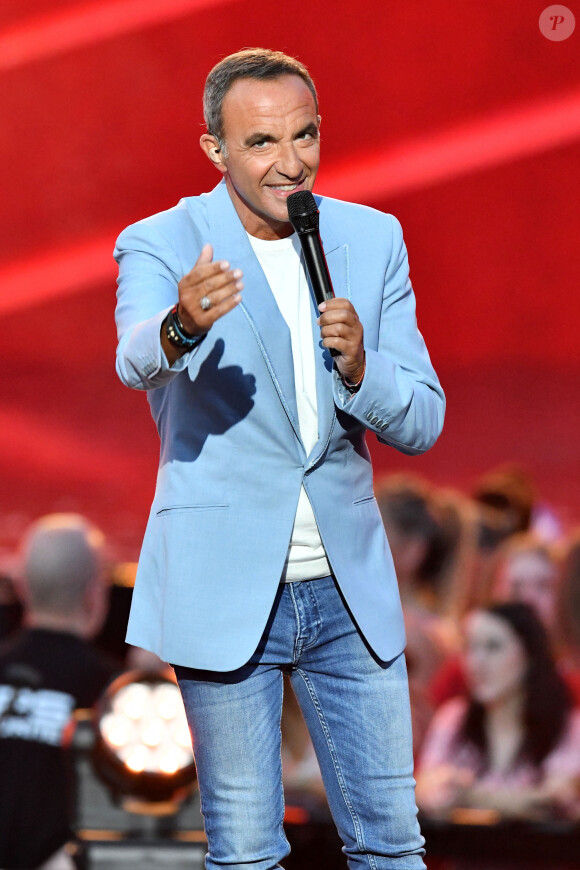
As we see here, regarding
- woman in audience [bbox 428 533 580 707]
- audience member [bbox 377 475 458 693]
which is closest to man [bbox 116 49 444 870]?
woman in audience [bbox 428 533 580 707]

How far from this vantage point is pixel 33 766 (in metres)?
2.88

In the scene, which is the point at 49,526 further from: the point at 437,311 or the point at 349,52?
the point at 349,52

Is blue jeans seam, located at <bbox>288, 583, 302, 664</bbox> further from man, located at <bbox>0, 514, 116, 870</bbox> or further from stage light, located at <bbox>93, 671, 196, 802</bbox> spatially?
man, located at <bbox>0, 514, 116, 870</bbox>

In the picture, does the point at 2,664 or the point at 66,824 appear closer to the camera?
the point at 66,824

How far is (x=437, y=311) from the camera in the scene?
4012 mm

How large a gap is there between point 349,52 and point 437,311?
922 millimetres

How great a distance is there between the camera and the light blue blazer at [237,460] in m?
1.49

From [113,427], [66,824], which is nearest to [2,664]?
[66,824]

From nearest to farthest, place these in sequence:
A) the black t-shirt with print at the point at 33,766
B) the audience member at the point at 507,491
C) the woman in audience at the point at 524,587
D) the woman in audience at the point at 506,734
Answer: the black t-shirt with print at the point at 33,766 < the woman in audience at the point at 506,734 < the woman in audience at the point at 524,587 < the audience member at the point at 507,491

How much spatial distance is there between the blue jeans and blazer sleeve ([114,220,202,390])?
0.37 metres

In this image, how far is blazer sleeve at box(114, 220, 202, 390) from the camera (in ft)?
4.46

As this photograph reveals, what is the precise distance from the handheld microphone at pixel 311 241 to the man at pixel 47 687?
1683 millimetres

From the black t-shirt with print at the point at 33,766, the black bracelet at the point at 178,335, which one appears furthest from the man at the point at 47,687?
the black bracelet at the point at 178,335

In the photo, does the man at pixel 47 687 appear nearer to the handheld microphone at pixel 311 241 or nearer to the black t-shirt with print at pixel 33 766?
the black t-shirt with print at pixel 33 766
